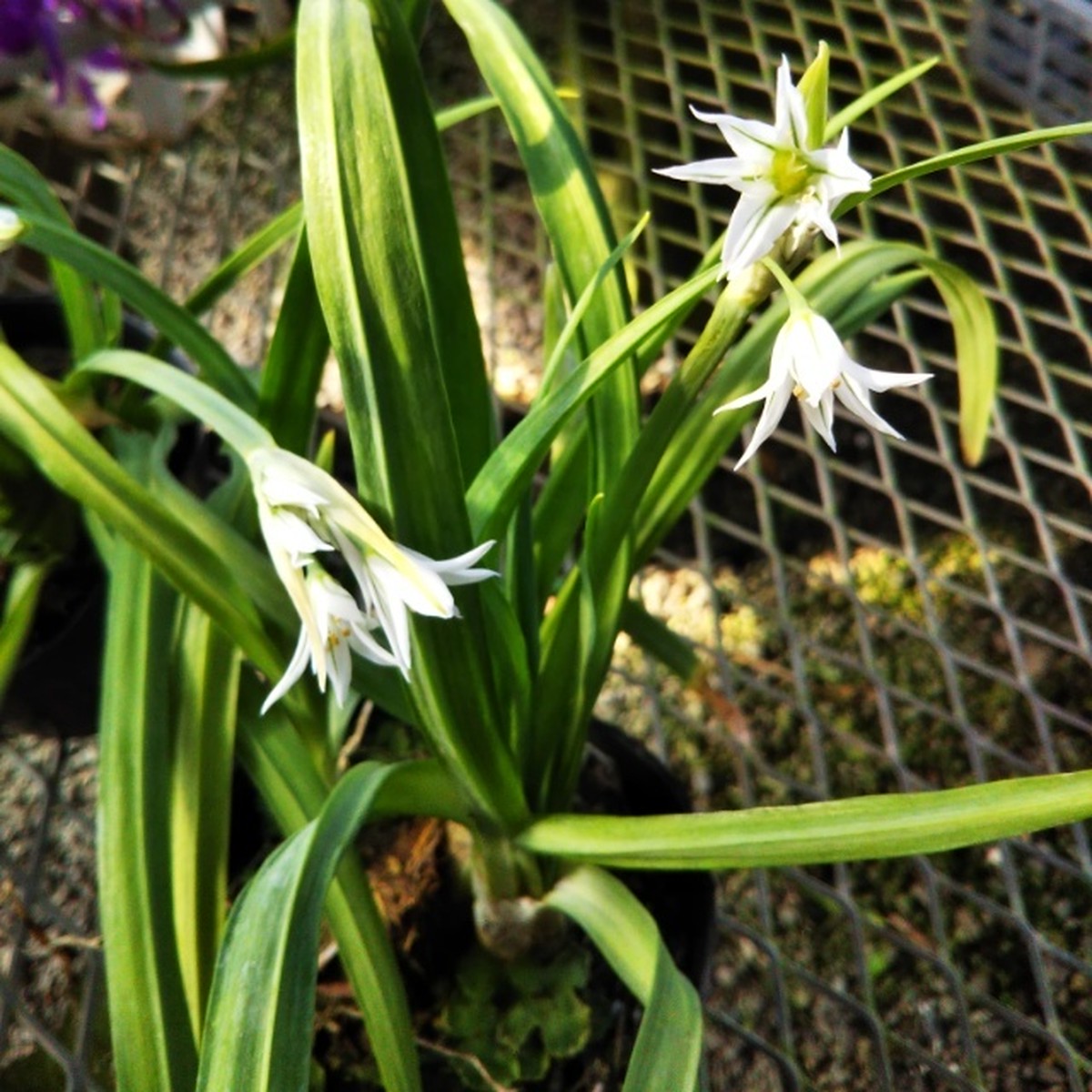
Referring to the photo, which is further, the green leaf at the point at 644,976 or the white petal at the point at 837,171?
the green leaf at the point at 644,976

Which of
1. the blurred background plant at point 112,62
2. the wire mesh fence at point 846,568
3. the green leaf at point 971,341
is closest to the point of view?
the green leaf at point 971,341

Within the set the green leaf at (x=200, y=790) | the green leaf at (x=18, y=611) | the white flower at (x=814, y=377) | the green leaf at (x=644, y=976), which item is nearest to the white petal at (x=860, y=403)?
the white flower at (x=814, y=377)

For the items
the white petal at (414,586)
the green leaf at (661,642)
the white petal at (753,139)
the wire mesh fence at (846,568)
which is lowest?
the wire mesh fence at (846,568)

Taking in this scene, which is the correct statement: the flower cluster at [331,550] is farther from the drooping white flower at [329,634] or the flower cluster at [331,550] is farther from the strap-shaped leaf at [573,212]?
the strap-shaped leaf at [573,212]

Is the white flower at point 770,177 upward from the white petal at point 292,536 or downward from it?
upward

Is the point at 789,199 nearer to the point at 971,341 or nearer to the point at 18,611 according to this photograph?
the point at 971,341

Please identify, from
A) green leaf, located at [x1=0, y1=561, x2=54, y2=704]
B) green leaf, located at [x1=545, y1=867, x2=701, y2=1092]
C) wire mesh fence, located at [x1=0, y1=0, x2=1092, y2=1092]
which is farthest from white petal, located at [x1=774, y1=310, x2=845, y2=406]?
green leaf, located at [x1=0, y1=561, x2=54, y2=704]
